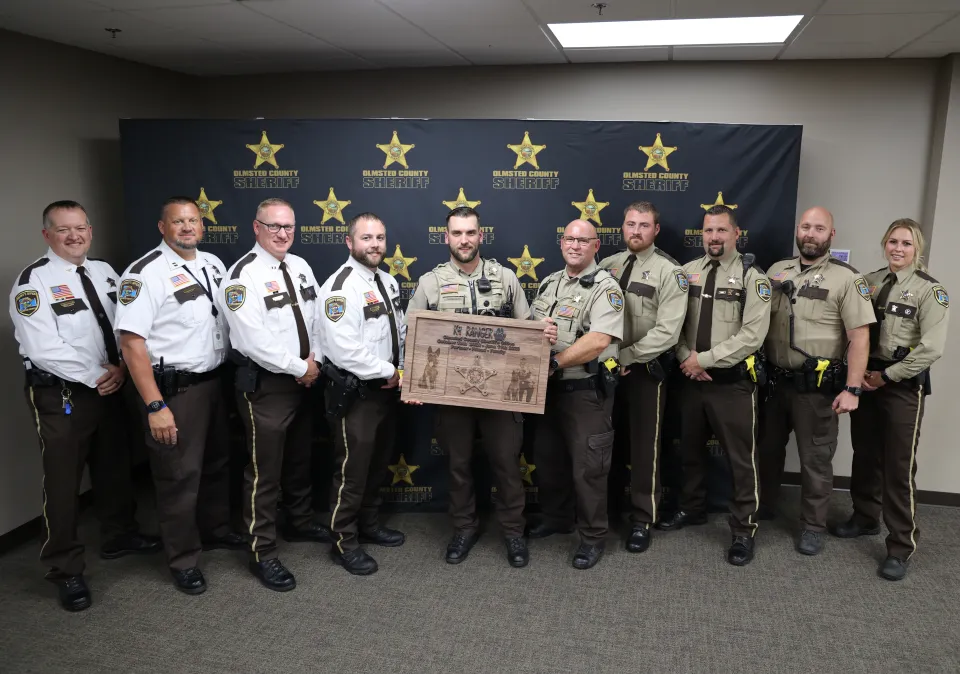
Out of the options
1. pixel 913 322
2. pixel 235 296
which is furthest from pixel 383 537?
pixel 913 322

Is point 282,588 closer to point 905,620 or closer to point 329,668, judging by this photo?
point 329,668

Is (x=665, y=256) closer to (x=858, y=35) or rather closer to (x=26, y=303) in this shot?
(x=858, y=35)

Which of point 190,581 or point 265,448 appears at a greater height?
point 265,448

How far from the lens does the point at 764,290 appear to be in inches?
148

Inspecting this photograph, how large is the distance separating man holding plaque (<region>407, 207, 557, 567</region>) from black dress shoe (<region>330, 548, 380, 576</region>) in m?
0.44

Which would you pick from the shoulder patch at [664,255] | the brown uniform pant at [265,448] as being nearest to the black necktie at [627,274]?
the shoulder patch at [664,255]

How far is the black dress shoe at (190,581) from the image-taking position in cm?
346

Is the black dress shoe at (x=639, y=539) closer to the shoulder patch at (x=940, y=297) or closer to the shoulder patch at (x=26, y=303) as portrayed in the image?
the shoulder patch at (x=940, y=297)

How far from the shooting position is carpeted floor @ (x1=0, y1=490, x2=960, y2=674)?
2.94m

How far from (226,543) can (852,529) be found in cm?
377

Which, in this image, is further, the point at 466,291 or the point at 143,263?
the point at 466,291

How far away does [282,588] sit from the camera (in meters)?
3.49

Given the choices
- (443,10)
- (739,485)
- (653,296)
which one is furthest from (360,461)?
(443,10)

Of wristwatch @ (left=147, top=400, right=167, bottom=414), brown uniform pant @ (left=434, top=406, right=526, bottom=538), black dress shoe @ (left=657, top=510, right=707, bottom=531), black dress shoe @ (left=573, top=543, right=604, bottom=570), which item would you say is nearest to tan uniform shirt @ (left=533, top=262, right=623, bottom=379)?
brown uniform pant @ (left=434, top=406, right=526, bottom=538)
